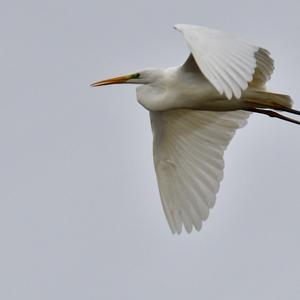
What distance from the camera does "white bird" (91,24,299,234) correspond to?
12.4 m

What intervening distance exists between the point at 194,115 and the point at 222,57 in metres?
3.40

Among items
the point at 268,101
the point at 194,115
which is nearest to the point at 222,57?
the point at 268,101

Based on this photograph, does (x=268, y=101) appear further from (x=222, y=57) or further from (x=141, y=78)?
(x=222, y=57)

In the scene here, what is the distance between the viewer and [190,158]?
1420 centimetres

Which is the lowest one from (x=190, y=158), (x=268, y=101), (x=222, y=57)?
(x=190, y=158)

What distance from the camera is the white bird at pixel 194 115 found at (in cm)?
1240

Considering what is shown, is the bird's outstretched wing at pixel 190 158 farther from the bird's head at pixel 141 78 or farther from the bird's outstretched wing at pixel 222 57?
the bird's outstretched wing at pixel 222 57

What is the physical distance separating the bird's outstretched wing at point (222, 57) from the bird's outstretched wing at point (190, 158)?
2.46m

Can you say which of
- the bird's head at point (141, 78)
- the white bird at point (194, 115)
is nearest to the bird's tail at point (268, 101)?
the white bird at point (194, 115)

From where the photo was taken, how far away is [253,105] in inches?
516

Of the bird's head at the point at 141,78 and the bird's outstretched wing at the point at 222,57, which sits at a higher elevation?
the bird's head at the point at 141,78

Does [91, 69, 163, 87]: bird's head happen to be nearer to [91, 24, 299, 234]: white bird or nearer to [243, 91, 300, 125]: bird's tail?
[91, 24, 299, 234]: white bird

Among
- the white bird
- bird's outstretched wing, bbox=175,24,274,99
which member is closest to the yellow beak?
the white bird

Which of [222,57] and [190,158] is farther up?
[222,57]
